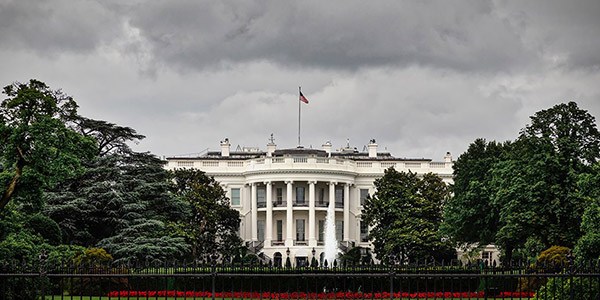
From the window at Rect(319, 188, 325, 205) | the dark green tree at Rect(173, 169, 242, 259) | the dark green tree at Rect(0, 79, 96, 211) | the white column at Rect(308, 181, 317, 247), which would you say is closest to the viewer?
the dark green tree at Rect(0, 79, 96, 211)

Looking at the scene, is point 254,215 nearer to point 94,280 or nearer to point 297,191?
point 297,191

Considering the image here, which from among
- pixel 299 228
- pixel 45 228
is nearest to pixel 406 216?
pixel 299 228

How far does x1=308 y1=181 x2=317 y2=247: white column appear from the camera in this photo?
2869 inches

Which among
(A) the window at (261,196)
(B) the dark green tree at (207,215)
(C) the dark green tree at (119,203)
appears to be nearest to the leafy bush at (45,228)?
(C) the dark green tree at (119,203)

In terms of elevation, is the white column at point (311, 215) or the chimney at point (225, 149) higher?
the chimney at point (225, 149)

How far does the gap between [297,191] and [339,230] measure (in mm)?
4781

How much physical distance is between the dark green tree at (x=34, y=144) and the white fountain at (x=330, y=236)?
42.8m

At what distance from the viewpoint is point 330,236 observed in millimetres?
71688

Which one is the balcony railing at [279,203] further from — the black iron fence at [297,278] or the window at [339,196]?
the black iron fence at [297,278]

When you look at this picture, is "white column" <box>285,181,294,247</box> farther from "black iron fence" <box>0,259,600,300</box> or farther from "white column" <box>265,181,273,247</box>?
"black iron fence" <box>0,259,600,300</box>

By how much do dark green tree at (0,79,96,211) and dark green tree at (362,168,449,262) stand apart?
118 ft

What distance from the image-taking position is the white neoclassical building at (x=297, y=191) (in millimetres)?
73750

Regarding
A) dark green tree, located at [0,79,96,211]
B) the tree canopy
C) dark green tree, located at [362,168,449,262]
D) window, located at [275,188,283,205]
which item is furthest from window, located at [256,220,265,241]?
dark green tree, located at [0,79,96,211]

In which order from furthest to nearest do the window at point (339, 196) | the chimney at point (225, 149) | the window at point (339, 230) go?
the chimney at point (225, 149)
the window at point (339, 196)
the window at point (339, 230)
